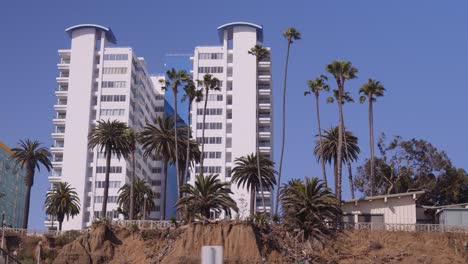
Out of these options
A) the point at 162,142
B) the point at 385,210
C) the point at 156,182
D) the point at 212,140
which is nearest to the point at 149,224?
the point at 162,142

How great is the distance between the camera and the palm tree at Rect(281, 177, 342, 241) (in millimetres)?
74500

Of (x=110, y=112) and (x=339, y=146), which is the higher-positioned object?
(x=110, y=112)

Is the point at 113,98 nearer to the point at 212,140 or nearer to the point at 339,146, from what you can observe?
the point at 212,140

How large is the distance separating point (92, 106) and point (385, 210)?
85.8m

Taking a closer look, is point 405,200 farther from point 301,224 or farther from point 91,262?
point 91,262

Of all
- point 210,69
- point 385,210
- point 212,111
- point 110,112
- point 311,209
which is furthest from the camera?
point 210,69

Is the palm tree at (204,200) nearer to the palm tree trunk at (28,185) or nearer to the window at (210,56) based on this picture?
the palm tree trunk at (28,185)

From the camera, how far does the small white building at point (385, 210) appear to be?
8206 cm

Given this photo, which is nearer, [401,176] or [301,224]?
[301,224]

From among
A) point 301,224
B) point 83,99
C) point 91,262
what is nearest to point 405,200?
point 301,224

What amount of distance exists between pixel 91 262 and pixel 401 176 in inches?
2073

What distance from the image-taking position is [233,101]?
153 metres

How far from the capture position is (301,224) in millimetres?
74500

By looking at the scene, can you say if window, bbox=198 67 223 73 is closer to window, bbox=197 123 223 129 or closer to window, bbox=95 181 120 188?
window, bbox=197 123 223 129
